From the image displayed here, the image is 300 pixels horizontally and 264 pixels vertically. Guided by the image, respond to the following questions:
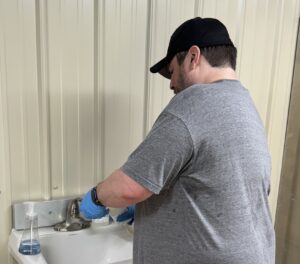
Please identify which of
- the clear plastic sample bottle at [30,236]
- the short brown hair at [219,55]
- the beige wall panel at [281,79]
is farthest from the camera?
the beige wall panel at [281,79]

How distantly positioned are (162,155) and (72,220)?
2.19 ft

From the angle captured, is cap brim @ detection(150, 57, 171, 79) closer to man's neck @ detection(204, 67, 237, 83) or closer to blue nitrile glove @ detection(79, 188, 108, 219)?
man's neck @ detection(204, 67, 237, 83)

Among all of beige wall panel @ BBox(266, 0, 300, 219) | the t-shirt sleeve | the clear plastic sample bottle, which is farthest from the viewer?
beige wall panel @ BBox(266, 0, 300, 219)

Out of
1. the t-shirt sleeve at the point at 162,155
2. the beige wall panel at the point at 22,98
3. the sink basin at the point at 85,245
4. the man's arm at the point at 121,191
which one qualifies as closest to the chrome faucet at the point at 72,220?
the sink basin at the point at 85,245

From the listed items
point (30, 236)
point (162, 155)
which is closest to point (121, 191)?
point (162, 155)

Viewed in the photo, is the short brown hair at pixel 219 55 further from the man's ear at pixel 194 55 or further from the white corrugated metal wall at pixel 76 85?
the white corrugated metal wall at pixel 76 85

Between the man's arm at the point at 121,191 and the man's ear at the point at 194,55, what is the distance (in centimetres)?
33

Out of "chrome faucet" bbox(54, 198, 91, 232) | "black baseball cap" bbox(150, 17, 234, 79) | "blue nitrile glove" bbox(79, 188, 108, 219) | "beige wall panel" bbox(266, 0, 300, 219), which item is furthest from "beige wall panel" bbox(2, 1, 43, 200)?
"beige wall panel" bbox(266, 0, 300, 219)

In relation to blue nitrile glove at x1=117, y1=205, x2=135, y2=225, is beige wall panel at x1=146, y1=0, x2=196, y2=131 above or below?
above

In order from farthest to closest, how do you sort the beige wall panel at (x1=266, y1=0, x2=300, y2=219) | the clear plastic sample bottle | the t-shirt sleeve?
the beige wall panel at (x1=266, y1=0, x2=300, y2=219)
the clear plastic sample bottle
the t-shirt sleeve

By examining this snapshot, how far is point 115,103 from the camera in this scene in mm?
1348

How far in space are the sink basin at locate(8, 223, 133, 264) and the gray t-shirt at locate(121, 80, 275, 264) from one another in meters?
0.40

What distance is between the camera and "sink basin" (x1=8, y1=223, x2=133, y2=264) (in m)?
1.26

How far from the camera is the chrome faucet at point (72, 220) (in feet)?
4.30
